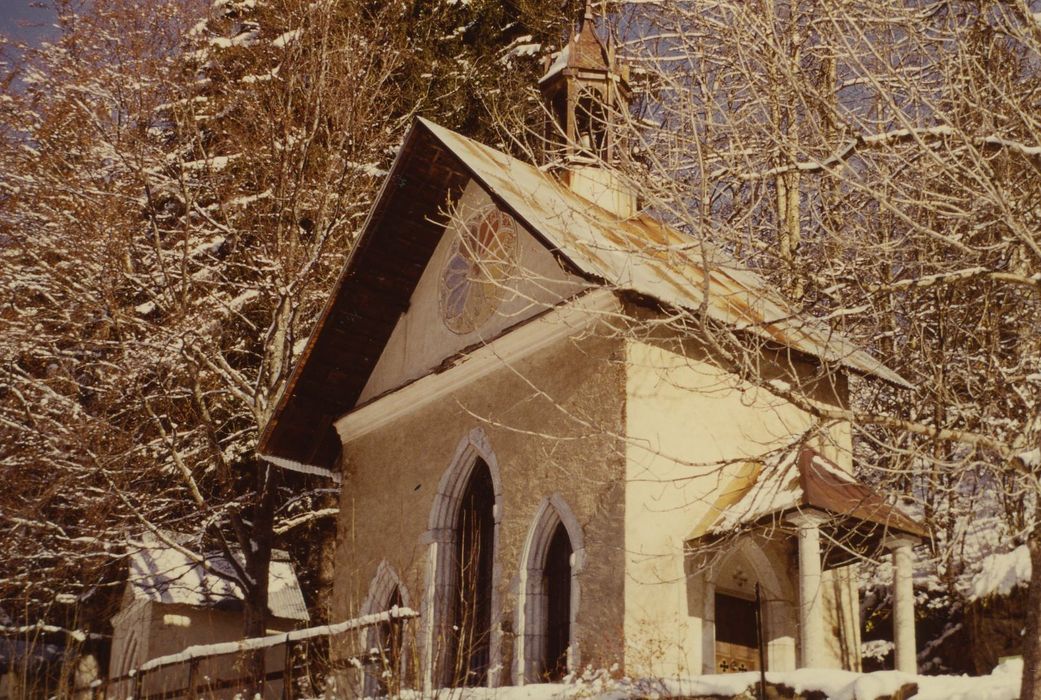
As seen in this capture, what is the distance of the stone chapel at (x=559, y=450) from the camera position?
11.9 meters

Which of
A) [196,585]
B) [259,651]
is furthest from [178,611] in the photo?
[259,651]

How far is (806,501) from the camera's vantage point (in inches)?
447

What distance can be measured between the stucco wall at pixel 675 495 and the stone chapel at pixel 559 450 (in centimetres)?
3

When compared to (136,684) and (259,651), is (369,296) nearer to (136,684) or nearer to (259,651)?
(259,651)

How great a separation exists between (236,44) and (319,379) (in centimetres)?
848

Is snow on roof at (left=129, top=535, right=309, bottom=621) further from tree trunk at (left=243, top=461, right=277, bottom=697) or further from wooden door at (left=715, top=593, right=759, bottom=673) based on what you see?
wooden door at (left=715, top=593, right=759, bottom=673)

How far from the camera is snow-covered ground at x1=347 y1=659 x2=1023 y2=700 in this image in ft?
31.9

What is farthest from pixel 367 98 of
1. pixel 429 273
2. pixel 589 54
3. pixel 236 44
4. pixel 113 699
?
pixel 113 699

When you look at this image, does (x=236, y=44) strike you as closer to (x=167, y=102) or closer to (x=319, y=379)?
(x=167, y=102)

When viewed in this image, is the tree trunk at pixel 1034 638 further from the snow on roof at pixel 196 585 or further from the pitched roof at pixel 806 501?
the snow on roof at pixel 196 585

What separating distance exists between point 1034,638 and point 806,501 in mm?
3409

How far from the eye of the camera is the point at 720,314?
1289 centimetres

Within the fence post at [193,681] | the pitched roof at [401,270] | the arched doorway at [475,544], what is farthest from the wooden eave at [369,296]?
the fence post at [193,681]

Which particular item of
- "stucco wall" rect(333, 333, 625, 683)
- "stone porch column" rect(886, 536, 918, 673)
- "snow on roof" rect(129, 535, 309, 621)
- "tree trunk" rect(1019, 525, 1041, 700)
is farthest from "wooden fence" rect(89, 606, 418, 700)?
"snow on roof" rect(129, 535, 309, 621)
